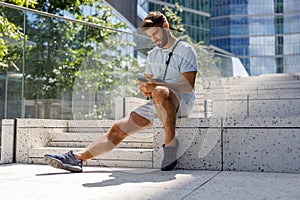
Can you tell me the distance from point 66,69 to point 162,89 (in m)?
2.46

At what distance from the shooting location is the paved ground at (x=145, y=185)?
2730mm

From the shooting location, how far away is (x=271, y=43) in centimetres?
5953

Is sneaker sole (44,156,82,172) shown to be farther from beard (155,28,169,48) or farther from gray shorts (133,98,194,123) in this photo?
beard (155,28,169,48)

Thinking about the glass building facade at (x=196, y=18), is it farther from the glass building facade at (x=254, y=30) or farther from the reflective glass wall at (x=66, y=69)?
the reflective glass wall at (x=66, y=69)

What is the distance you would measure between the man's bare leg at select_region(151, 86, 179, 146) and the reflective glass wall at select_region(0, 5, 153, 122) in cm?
43

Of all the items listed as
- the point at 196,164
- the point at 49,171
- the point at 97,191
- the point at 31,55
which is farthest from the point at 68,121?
the point at 97,191

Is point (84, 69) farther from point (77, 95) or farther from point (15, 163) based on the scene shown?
point (15, 163)

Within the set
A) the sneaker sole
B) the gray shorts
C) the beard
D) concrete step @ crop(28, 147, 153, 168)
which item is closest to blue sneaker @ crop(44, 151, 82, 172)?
the sneaker sole

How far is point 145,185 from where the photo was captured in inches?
123

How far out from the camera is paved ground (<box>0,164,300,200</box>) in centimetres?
273

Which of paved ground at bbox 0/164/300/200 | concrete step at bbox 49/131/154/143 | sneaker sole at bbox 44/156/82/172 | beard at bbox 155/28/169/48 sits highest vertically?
beard at bbox 155/28/169/48

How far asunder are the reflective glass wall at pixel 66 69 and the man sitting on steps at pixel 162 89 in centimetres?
15

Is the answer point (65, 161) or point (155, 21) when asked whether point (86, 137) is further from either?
point (155, 21)

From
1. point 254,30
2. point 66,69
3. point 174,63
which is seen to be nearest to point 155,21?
point 174,63
